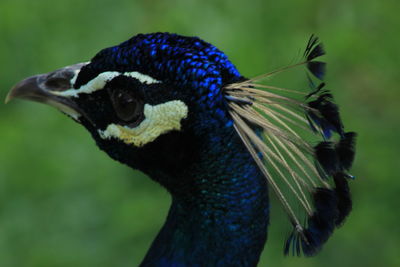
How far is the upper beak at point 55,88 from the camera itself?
1382 millimetres

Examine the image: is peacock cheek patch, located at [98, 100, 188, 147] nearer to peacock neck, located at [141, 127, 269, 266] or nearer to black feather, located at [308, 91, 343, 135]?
peacock neck, located at [141, 127, 269, 266]

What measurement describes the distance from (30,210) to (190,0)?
133cm

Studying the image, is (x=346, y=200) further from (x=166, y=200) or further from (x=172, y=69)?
(x=166, y=200)

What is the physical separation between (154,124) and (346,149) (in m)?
0.36

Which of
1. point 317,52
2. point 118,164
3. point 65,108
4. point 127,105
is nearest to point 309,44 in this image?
point 317,52

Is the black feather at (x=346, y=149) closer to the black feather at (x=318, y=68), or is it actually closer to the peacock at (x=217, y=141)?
the peacock at (x=217, y=141)

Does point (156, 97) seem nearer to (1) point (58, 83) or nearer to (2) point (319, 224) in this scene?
(1) point (58, 83)

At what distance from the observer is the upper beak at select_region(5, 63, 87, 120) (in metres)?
1.38

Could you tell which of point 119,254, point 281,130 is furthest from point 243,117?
point 119,254

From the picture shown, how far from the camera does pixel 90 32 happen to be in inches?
126

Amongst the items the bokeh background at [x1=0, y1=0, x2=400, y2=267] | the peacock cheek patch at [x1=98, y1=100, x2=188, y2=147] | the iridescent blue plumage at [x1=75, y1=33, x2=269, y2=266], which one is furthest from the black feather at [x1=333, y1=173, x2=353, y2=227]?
the bokeh background at [x1=0, y1=0, x2=400, y2=267]

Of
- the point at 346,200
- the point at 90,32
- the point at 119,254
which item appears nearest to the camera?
the point at 346,200

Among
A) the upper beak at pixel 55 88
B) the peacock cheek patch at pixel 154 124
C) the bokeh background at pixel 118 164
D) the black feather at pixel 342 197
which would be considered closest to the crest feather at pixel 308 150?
the black feather at pixel 342 197

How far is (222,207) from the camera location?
1.29 metres
